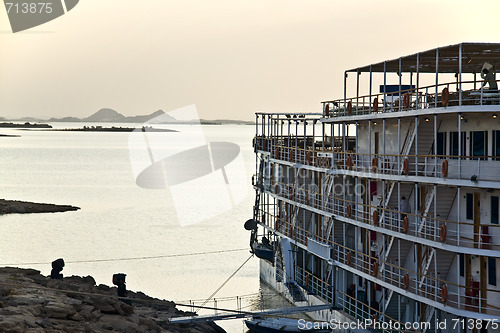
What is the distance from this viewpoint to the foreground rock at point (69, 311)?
99.4ft

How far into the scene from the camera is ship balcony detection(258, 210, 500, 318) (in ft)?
84.8

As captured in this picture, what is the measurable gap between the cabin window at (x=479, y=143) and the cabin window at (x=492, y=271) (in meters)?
3.67

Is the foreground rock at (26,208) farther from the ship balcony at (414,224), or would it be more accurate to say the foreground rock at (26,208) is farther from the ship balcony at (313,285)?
the ship balcony at (414,224)

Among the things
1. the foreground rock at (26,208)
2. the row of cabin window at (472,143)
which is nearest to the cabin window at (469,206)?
the row of cabin window at (472,143)

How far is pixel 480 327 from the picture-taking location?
2600 cm

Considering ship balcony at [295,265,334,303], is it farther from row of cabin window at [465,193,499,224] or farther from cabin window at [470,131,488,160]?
cabin window at [470,131,488,160]

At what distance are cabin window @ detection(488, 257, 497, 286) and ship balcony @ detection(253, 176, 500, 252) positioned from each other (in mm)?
661

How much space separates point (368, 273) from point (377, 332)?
9.36 ft

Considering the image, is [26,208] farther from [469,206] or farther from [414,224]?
[469,206]

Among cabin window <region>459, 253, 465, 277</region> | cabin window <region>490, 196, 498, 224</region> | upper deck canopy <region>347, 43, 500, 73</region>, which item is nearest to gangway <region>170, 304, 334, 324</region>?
cabin window <region>459, 253, 465, 277</region>

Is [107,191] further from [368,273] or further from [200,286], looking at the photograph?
[368,273]

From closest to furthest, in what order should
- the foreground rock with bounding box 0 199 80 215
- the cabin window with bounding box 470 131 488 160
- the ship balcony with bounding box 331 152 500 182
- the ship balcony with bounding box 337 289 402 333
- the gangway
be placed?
1. the ship balcony with bounding box 331 152 500 182
2. the cabin window with bounding box 470 131 488 160
3. the ship balcony with bounding box 337 289 402 333
4. the gangway
5. the foreground rock with bounding box 0 199 80 215

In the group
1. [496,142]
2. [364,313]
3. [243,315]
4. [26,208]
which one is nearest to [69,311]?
[243,315]

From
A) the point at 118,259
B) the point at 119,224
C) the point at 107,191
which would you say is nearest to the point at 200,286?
the point at 118,259
